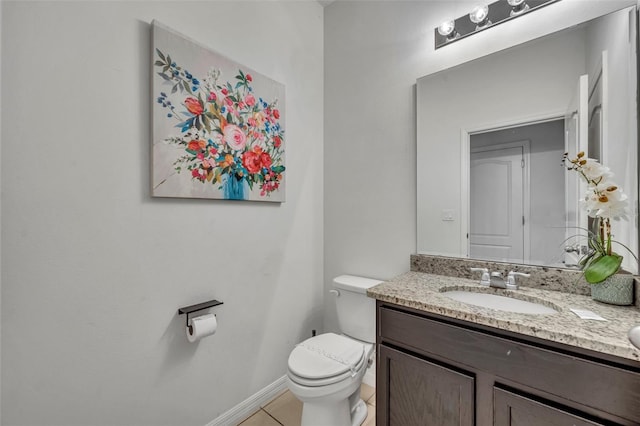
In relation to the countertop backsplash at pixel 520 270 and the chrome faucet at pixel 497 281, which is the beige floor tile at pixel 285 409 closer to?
the countertop backsplash at pixel 520 270

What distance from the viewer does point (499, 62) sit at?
4.81ft

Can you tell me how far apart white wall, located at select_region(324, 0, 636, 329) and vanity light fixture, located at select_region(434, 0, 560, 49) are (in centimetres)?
4

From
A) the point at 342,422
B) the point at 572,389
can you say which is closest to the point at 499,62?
the point at 572,389

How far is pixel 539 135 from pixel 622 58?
0.37 metres

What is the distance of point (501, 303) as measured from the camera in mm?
1303

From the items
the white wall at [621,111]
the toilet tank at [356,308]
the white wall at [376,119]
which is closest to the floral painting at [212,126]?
the white wall at [376,119]

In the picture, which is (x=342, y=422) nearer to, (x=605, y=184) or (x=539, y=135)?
(x=605, y=184)

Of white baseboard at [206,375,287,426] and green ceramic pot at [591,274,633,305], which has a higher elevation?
green ceramic pot at [591,274,633,305]

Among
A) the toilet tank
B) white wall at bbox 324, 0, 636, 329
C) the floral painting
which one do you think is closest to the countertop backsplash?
white wall at bbox 324, 0, 636, 329

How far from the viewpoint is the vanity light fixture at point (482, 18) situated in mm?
1381

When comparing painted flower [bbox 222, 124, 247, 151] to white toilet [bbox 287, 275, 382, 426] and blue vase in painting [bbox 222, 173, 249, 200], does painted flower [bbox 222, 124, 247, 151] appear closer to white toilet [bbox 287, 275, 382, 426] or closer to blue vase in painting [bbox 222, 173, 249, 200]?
blue vase in painting [bbox 222, 173, 249, 200]

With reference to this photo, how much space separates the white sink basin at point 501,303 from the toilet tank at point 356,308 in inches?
20.8

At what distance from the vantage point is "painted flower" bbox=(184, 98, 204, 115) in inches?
54.9

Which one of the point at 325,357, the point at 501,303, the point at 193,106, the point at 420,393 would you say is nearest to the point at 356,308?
the point at 325,357
